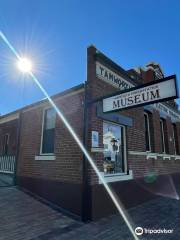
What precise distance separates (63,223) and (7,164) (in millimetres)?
6202

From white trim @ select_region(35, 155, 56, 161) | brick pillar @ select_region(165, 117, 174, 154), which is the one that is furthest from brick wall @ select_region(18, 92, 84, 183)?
brick pillar @ select_region(165, 117, 174, 154)

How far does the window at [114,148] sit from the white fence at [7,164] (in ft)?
17.8

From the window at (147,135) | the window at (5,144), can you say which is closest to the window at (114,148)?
the window at (147,135)

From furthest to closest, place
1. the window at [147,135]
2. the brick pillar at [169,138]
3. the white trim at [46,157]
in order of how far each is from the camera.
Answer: the brick pillar at [169,138], the window at [147,135], the white trim at [46,157]

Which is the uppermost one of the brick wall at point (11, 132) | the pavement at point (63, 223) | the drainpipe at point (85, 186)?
the brick wall at point (11, 132)

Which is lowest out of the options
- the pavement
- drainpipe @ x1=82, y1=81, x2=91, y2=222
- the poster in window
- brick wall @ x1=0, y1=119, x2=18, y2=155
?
the pavement

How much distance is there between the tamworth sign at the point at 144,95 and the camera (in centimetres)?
492

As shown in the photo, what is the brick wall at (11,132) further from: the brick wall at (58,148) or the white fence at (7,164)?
the brick wall at (58,148)

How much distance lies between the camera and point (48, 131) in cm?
852

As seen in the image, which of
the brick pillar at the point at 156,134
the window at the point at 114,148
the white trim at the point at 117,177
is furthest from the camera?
the brick pillar at the point at 156,134

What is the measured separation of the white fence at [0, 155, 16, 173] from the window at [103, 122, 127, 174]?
5430mm

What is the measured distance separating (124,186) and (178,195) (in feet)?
14.0

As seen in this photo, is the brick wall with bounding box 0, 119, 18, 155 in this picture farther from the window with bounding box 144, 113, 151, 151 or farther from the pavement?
the window with bounding box 144, 113, 151, 151

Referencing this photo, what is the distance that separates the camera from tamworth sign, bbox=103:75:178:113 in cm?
492
